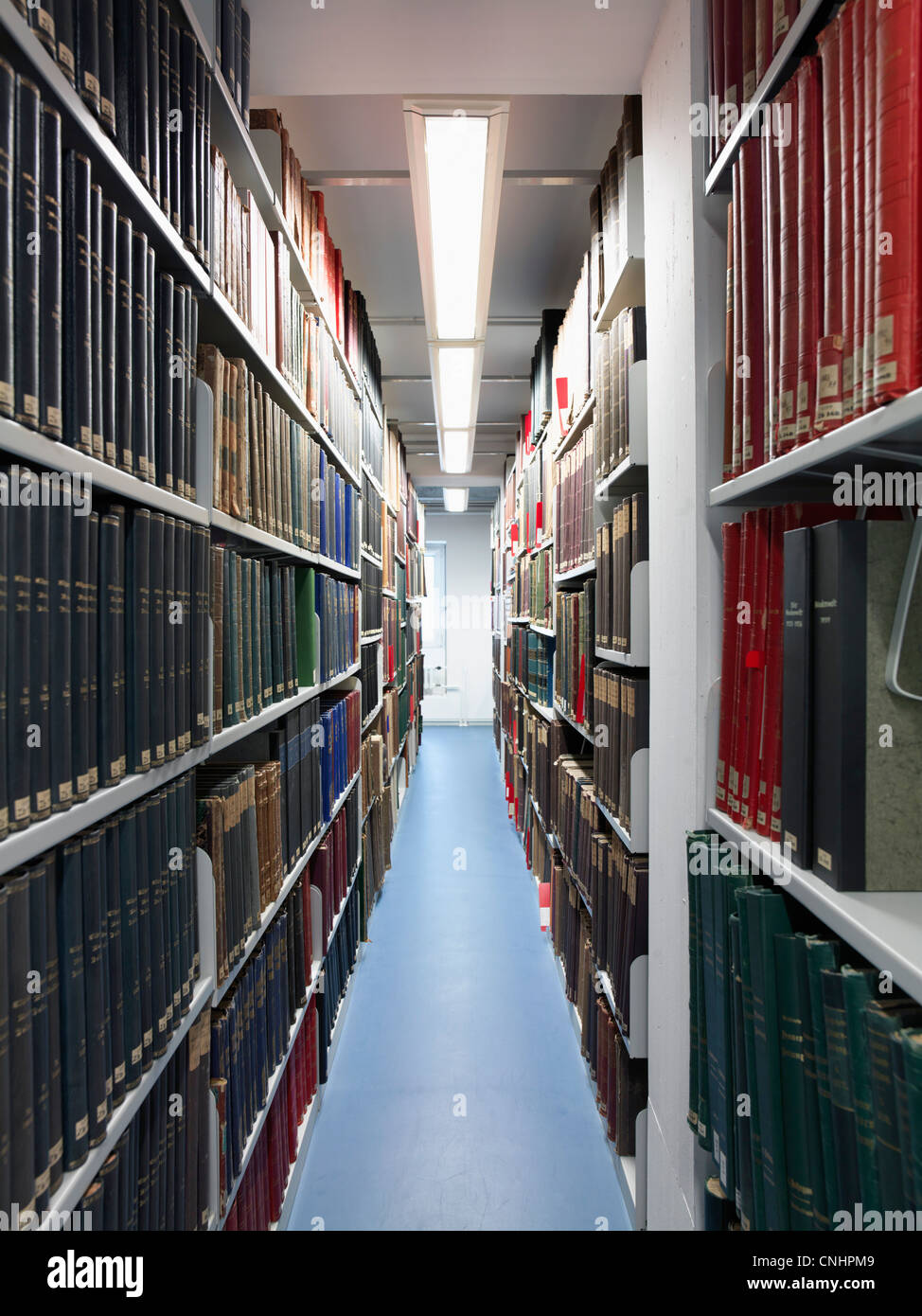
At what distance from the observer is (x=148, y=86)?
1.01 m

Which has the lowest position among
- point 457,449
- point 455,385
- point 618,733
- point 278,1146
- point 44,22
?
point 278,1146

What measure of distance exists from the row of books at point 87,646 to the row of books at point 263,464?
286 mm

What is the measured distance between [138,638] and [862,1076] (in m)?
0.96

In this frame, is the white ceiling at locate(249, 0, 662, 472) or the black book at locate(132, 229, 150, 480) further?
the white ceiling at locate(249, 0, 662, 472)

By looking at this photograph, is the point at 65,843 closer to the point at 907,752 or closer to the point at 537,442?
the point at 907,752

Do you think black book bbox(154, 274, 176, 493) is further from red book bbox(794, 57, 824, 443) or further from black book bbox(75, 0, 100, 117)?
red book bbox(794, 57, 824, 443)

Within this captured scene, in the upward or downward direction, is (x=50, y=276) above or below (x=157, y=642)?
above

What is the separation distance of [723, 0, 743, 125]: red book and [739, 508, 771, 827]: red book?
0.64 meters

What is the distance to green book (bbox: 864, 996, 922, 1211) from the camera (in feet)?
2.14

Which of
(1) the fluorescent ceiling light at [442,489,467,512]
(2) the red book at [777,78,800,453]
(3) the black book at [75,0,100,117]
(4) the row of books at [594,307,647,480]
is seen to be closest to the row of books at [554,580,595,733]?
(4) the row of books at [594,307,647,480]

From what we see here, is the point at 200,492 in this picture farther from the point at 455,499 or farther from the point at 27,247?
the point at 455,499

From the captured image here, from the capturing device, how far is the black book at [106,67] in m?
0.87

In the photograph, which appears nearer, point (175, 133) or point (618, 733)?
point (175, 133)

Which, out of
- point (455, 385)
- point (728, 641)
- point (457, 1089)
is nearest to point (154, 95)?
point (728, 641)
